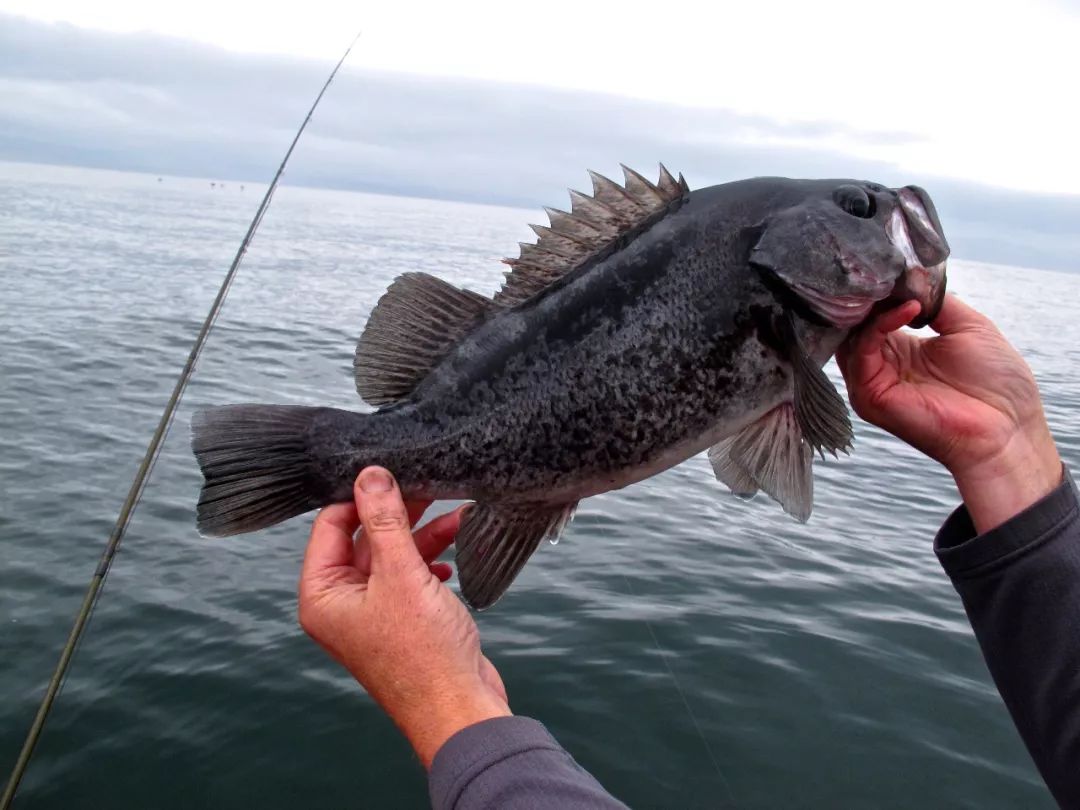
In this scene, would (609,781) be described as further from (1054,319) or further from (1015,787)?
(1054,319)

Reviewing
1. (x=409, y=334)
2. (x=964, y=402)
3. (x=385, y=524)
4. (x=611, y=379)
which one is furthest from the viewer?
(x=964, y=402)

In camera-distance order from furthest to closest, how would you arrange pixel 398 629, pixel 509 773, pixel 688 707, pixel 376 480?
Answer: pixel 688 707
pixel 376 480
pixel 398 629
pixel 509 773

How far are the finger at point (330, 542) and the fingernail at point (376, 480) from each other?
6.6 inches

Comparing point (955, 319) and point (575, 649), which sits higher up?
point (955, 319)

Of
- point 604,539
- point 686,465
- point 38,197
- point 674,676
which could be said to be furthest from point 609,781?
point 38,197

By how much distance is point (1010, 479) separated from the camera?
2.67 meters

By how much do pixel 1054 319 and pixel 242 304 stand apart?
38.4m

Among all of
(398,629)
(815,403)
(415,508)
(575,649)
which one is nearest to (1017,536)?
(815,403)

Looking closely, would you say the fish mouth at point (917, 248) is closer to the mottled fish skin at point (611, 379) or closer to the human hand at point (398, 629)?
the mottled fish skin at point (611, 379)

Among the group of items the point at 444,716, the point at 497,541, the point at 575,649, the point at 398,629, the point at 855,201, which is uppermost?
the point at 855,201

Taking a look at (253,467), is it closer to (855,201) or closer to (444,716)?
(444,716)

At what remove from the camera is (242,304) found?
20641mm

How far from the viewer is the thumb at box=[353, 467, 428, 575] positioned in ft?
7.54

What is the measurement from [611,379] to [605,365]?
1.9 inches
